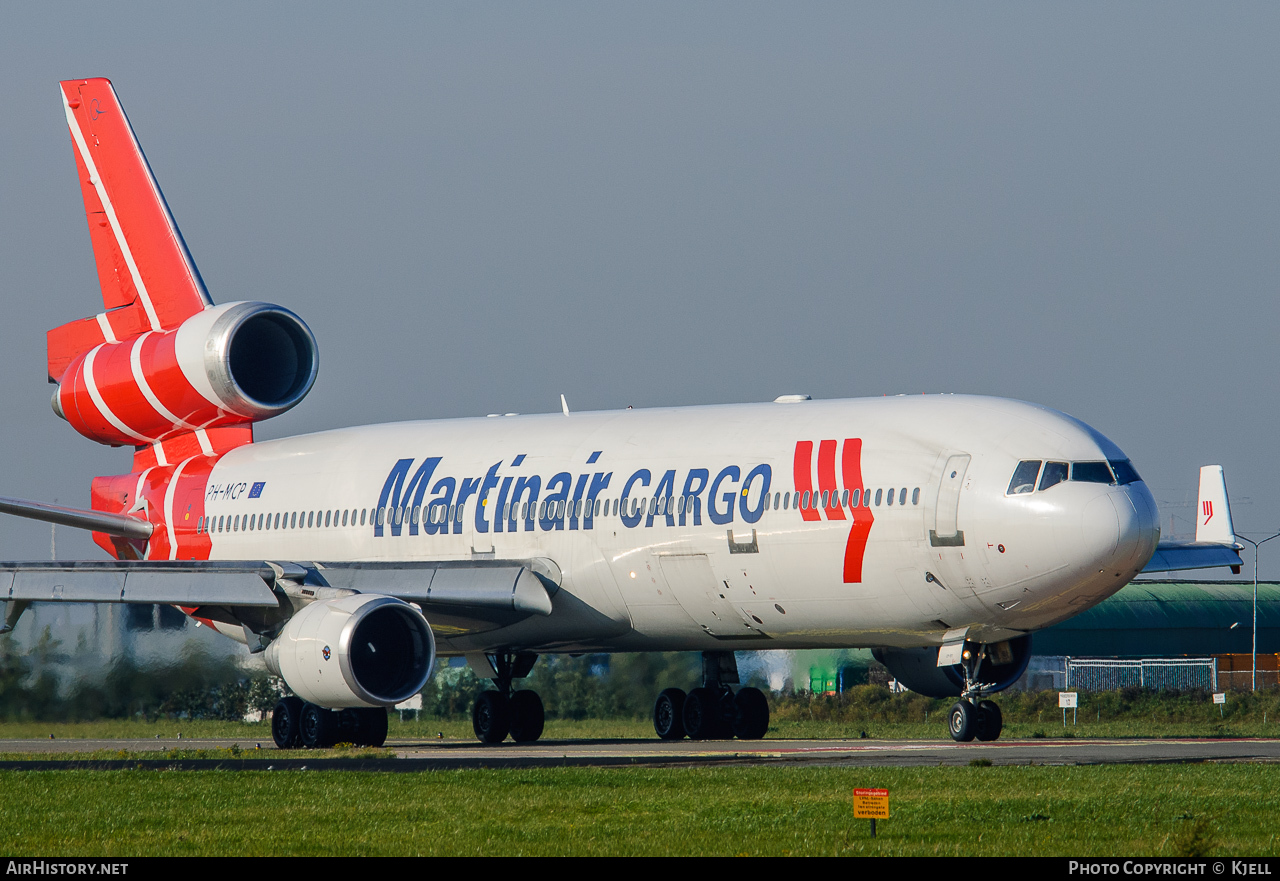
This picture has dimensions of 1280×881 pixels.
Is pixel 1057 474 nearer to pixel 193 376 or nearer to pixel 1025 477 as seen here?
pixel 1025 477

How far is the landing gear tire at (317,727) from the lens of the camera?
92.0ft

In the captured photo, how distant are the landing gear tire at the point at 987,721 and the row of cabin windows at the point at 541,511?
3.12 m

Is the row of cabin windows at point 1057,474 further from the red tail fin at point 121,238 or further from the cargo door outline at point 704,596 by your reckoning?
the red tail fin at point 121,238

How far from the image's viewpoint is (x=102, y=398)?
112 feet

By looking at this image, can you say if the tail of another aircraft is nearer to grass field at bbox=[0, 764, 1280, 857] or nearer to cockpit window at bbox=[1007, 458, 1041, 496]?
grass field at bbox=[0, 764, 1280, 857]

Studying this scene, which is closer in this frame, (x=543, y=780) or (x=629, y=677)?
(x=543, y=780)

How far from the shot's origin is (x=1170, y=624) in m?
67.8

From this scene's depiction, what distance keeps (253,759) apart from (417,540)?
7572mm

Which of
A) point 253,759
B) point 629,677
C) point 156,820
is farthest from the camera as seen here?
point 629,677

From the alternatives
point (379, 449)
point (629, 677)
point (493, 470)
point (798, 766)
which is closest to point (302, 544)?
point (379, 449)

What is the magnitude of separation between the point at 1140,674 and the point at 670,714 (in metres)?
30.7

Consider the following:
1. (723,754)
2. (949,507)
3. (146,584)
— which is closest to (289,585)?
(146,584)

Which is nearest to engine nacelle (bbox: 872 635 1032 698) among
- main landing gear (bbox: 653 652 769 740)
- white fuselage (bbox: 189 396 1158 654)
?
white fuselage (bbox: 189 396 1158 654)
